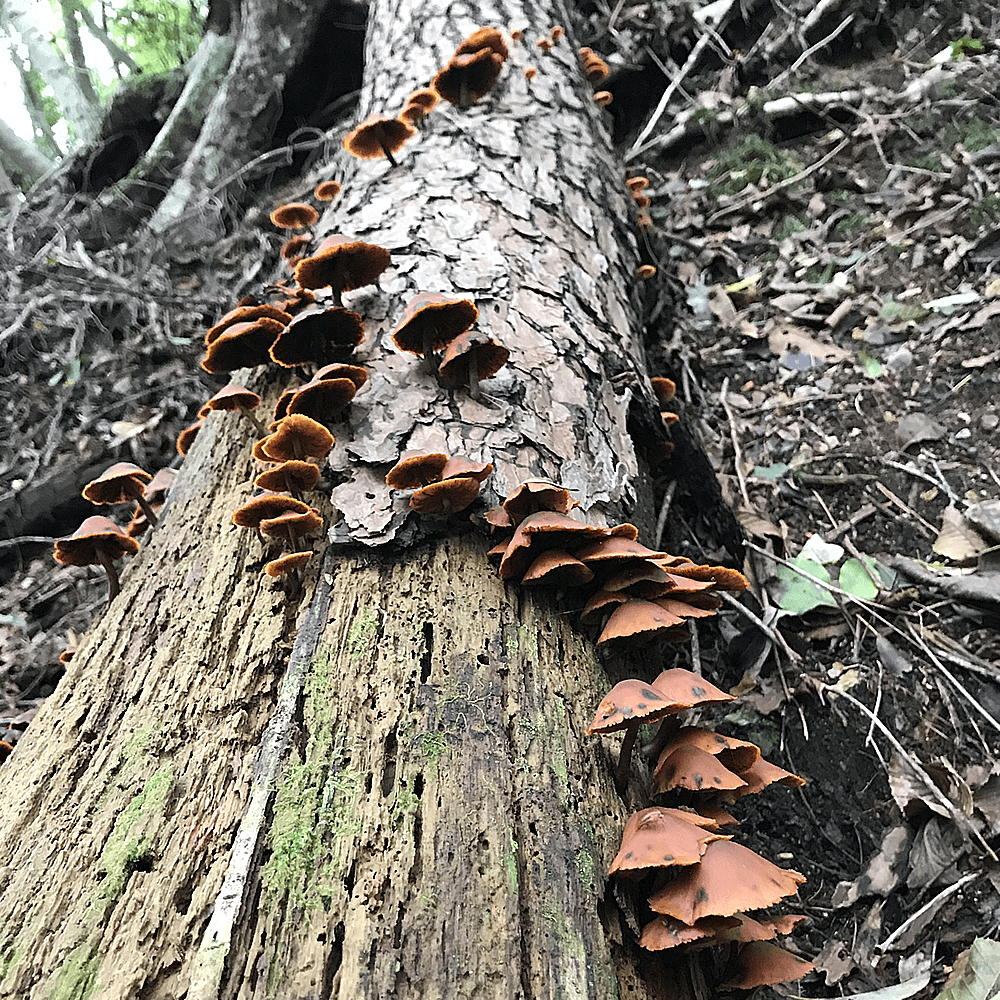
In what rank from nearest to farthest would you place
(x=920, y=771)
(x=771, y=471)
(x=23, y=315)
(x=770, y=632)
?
1. (x=920, y=771)
2. (x=770, y=632)
3. (x=771, y=471)
4. (x=23, y=315)

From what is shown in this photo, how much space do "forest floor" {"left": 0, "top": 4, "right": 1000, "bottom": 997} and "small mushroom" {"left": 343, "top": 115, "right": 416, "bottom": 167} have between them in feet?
5.90

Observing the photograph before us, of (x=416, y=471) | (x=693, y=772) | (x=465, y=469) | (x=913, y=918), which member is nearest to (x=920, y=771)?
(x=913, y=918)

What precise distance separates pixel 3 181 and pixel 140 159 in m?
1.69

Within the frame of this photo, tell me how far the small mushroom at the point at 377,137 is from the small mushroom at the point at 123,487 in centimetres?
205

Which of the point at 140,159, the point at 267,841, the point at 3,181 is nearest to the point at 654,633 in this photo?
the point at 267,841

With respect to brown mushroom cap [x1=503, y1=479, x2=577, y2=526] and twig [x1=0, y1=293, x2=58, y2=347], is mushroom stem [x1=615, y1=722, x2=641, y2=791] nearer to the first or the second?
brown mushroom cap [x1=503, y1=479, x2=577, y2=526]

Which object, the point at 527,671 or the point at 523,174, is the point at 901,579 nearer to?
the point at 527,671

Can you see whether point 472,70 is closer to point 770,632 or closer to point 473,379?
point 473,379

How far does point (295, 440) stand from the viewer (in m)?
2.50

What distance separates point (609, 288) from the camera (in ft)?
12.6

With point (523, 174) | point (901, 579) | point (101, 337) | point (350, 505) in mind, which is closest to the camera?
point (350, 505)

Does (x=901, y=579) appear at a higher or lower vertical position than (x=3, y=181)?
lower

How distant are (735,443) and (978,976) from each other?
266 centimetres

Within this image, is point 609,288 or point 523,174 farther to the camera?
point 523,174
